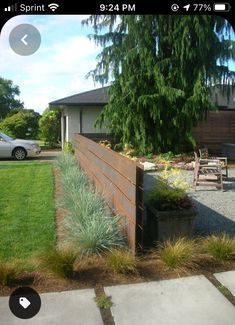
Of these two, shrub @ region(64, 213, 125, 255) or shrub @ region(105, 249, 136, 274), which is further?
shrub @ region(64, 213, 125, 255)

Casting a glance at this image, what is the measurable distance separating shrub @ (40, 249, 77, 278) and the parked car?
44.1 feet

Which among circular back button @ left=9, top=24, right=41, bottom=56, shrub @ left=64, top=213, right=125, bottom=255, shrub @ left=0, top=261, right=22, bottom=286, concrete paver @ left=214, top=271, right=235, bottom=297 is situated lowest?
concrete paver @ left=214, top=271, right=235, bottom=297

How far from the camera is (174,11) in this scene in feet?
6.13

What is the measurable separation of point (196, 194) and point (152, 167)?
13.4ft

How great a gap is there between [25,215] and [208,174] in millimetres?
4609

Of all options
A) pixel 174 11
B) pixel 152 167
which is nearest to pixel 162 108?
pixel 152 167

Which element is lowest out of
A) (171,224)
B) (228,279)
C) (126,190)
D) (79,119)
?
(228,279)

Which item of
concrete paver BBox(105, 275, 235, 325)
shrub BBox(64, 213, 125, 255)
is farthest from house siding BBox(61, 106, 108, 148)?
concrete paver BBox(105, 275, 235, 325)

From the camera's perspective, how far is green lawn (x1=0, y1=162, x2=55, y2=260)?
177 inches

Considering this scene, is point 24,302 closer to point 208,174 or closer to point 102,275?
point 102,275

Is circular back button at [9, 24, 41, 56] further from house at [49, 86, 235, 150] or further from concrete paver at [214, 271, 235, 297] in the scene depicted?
house at [49, 86, 235, 150]

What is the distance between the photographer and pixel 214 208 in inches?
269

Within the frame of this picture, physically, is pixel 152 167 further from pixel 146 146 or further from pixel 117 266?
pixel 117 266

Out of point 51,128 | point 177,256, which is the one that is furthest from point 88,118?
point 177,256
